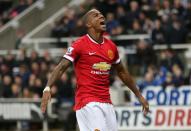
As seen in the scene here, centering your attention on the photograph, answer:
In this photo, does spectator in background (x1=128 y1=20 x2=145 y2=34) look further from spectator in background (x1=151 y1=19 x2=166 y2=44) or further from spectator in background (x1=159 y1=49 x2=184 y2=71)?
spectator in background (x1=159 y1=49 x2=184 y2=71)

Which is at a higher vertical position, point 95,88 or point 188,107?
point 95,88

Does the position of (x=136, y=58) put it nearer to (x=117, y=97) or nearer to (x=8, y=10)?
(x=117, y=97)

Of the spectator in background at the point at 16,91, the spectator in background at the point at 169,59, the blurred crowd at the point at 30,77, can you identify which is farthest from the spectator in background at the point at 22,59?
the spectator in background at the point at 169,59

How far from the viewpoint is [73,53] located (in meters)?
9.26

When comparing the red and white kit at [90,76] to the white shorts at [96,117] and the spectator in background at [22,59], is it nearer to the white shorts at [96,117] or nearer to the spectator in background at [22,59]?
the white shorts at [96,117]

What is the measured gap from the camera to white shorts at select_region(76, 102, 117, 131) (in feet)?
30.4

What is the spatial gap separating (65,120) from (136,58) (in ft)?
8.71

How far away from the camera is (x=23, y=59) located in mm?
21312

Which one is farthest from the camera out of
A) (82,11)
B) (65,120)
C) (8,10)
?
(8,10)

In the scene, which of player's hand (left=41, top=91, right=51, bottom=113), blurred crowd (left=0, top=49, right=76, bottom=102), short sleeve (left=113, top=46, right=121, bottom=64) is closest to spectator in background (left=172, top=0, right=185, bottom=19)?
blurred crowd (left=0, top=49, right=76, bottom=102)

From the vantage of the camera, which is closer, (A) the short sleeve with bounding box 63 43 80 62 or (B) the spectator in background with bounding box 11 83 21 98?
(A) the short sleeve with bounding box 63 43 80 62

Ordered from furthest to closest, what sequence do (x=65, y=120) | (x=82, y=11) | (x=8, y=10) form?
(x=8, y=10)
(x=82, y=11)
(x=65, y=120)

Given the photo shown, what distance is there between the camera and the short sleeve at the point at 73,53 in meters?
9.23

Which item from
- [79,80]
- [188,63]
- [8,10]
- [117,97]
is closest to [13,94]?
[117,97]
